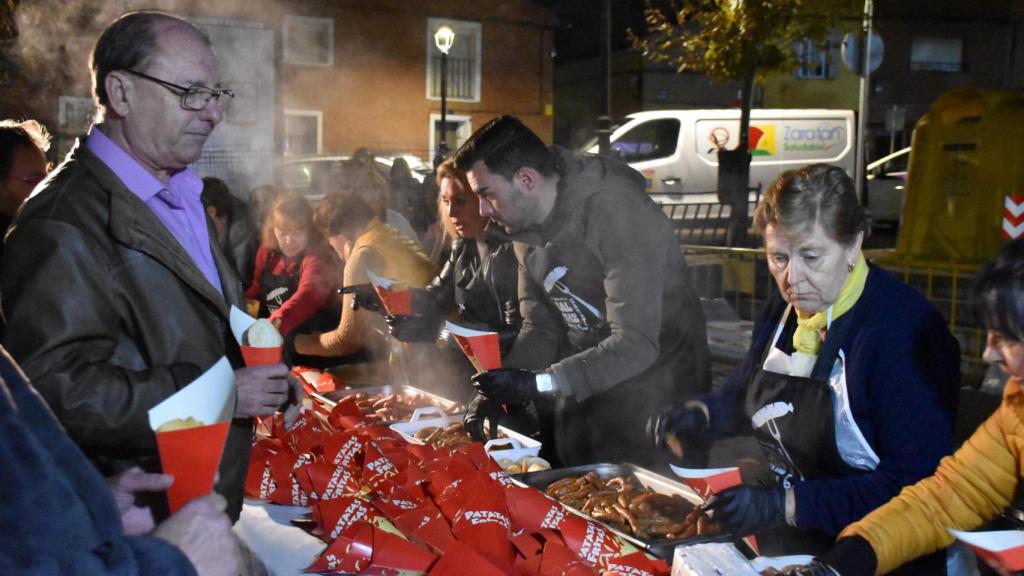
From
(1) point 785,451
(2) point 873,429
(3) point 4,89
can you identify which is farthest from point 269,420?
(3) point 4,89

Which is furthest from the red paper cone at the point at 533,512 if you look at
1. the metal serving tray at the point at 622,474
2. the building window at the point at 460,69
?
the building window at the point at 460,69

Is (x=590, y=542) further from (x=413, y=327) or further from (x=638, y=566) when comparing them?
(x=413, y=327)

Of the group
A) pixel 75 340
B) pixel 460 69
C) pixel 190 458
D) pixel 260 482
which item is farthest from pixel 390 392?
pixel 460 69

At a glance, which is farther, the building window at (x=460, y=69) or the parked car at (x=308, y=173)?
the building window at (x=460, y=69)

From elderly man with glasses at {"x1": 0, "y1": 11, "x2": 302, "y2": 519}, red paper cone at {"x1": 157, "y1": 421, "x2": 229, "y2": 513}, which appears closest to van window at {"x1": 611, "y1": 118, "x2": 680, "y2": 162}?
elderly man with glasses at {"x1": 0, "y1": 11, "x2": 302, "y2": 519}

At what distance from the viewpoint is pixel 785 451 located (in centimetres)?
227

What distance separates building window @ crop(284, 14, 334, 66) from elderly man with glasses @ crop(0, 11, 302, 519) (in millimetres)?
12686

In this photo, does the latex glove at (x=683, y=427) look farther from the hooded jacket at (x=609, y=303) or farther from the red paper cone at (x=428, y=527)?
the red paper cone at (x=428, y=527)

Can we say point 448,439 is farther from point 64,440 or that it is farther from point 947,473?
point 64,440

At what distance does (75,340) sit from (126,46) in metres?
0.63

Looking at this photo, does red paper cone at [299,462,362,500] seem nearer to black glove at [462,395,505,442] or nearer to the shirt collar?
black glove at [462,395,505,442]

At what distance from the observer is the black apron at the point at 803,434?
214cm

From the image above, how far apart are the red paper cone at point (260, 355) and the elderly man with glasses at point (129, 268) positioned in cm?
4

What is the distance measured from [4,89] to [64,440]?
564 centimetres
